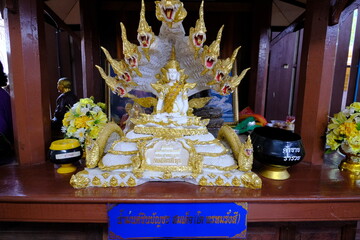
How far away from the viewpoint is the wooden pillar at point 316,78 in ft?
5.27

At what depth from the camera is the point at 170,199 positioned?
1159mm

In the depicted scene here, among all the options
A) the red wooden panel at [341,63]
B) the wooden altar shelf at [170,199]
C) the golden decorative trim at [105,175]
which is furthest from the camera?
the red wooden panel at [341,63]

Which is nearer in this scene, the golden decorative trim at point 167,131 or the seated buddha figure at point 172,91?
the golden decorative trim at point 167,131

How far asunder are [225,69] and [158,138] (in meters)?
0.63

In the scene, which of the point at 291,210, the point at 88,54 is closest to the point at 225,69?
the point at 291,210

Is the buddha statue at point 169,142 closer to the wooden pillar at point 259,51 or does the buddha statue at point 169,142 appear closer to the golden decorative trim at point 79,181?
the golden decorative trim at point 79,181

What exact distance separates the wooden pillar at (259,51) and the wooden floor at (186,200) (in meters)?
1.75

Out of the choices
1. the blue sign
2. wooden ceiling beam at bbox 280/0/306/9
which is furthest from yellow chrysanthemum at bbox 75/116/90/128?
wooden ceiling beam at bbox 280/0/306/9

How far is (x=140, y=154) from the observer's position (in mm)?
1291

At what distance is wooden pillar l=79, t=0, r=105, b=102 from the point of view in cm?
273

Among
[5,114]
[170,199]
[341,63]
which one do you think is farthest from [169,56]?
[341,63]

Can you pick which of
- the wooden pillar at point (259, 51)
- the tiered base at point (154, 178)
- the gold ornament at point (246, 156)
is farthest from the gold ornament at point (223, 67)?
the wooden pillar at point (259, 51)

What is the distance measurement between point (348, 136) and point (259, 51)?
1734 mm

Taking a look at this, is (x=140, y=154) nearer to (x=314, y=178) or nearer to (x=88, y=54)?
(x=314, y=178)
